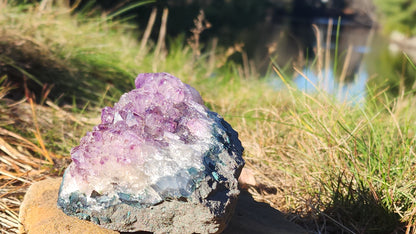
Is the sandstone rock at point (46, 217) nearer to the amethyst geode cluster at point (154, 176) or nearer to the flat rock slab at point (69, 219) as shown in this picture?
the flat rock slab at point (69, 219)

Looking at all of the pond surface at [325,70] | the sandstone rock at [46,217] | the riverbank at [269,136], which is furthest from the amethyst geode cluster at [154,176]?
the pond surface at [325,70]

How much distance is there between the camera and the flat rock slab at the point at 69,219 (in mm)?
1248

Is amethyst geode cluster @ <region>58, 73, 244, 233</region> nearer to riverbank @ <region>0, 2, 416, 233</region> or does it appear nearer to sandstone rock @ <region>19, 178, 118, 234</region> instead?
sandstone rock @ <region>19, 178, 118, 234</region>

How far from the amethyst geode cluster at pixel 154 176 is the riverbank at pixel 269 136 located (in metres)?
0.61

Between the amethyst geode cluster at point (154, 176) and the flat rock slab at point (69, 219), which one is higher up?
the amethyst geode cluster at point (154, 176)

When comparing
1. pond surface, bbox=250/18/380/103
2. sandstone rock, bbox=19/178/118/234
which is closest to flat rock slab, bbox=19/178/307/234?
sandstone rock, bbox=19/178/118/234

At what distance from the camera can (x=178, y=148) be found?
1.11 metres

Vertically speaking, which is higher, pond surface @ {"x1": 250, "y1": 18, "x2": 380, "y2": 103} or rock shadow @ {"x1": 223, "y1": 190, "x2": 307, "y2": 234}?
pond surface @ {"x1": 250, "y1": 18, "x2": 380, "y2": 103}

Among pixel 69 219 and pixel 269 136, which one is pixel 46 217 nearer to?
pixel 69 219

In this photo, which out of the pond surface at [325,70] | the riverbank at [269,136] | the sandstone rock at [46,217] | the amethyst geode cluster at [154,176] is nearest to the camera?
the amethyst geode cluster at [154,176]

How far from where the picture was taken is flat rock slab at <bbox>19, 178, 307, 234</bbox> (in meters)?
1.25

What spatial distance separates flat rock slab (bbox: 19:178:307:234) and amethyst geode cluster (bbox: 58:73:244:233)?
0.14m

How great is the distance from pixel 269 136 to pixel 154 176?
1.22m

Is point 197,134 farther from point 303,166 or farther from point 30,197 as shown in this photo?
point 303,166
